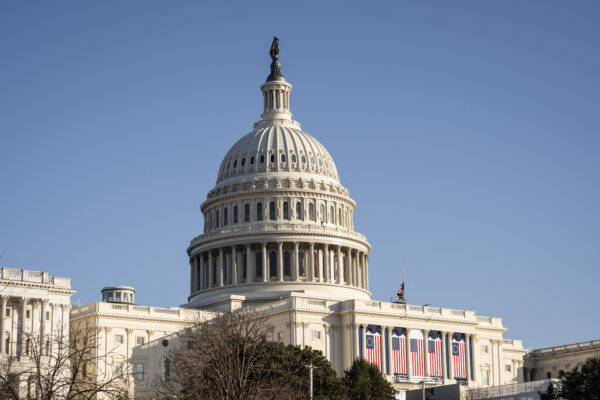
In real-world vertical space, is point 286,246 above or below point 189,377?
above

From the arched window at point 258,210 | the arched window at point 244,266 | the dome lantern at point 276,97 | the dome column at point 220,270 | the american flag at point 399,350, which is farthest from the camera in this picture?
the dome lantern at point 276,97

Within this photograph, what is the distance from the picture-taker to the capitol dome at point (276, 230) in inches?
6417

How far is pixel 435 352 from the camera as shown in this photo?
149 m

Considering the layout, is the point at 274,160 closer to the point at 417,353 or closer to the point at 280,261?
the point at 280,261

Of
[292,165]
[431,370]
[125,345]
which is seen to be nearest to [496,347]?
[431,370]

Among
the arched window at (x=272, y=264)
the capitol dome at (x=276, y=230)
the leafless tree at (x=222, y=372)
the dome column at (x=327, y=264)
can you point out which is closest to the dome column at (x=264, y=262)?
the capitol dome at (x=276, y=230)

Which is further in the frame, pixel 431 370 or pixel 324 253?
pixel 324 253

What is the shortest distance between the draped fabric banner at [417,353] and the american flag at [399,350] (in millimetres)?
1138

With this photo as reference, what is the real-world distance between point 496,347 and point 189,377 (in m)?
86.7

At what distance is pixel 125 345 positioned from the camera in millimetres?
139500

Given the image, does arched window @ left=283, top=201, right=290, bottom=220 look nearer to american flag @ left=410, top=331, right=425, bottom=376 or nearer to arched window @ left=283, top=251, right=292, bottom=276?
arched window @ left=283, top=251, right=292, bottom=276

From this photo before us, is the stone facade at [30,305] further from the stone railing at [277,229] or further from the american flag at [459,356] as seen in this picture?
the american flag at [459,356]

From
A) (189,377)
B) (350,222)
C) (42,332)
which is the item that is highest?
(350,222)

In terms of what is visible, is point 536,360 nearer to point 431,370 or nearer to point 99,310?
point 431,370
